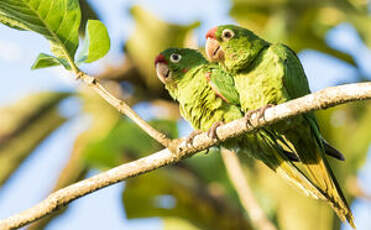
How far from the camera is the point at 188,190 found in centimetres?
622

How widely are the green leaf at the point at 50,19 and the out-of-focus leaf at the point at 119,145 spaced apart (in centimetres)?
337

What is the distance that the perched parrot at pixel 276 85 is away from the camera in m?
3.72

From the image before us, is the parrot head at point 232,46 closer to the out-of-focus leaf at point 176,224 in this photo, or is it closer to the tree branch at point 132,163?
the tree branch at point 132,163

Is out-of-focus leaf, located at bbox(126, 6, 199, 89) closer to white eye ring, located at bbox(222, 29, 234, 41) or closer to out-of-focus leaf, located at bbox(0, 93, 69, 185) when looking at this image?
out-of-focus leaf, located at bbox(0, 93, 69, 185)

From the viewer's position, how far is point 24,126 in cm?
782

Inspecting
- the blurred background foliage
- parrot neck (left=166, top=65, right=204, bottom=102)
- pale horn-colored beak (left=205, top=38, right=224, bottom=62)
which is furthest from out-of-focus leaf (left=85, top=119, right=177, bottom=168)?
pale horn-colored beak (left=205, top=38, right=224, bottom=62)

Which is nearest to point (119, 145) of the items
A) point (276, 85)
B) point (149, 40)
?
point (149, 40)

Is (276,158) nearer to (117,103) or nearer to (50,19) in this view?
(117,103)

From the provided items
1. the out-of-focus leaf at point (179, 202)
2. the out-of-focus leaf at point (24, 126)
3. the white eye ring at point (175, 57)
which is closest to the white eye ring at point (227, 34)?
the white eye ring at point (175, 57)

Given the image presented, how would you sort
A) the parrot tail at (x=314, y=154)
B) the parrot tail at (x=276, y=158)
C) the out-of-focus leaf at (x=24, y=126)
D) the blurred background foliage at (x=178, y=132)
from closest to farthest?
the parrot tail at (x=314, y=154) → the parrot tail at (x=276, y=158) → the blurred background foliage at (x=178, y=132) → the out-of-focus leaf at (x=24, y=126)

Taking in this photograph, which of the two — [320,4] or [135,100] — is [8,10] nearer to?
[135,100]

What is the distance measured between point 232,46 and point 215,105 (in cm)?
47

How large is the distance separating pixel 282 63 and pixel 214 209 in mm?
2842

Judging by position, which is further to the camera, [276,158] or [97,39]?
[276,158]
